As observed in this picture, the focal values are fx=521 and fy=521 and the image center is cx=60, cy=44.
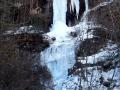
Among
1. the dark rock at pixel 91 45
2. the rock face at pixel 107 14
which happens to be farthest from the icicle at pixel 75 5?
the dark rock at pixel 91 45

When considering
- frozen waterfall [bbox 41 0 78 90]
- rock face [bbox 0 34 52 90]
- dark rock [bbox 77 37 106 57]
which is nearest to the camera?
rock face [bbox 0 34 52 90]

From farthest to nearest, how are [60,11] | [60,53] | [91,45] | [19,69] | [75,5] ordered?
[75,5] < [60,11] < [60,53] < [91,45] < [19,69]

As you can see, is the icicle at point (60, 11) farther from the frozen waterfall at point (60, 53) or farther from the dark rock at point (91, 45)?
the dark rock at point (91, 45)

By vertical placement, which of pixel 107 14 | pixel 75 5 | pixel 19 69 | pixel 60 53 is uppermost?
pixel 75 5

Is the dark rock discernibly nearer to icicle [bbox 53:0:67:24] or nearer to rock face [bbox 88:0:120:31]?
rock face [bbox 88:0:120:31]

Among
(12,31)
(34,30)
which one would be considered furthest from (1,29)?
(34,30)

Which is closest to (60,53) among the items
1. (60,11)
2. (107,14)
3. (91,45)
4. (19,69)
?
(91,45)

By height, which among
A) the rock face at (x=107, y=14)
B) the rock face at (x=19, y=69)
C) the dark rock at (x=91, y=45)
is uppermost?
the rock face at (x=107, y=14)

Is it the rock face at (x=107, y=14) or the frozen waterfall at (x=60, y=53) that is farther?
the rock face at (x=107, y=14)

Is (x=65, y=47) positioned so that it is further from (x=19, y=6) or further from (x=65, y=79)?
(x=19, y=6)

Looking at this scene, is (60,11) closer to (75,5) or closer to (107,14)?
(75,5)

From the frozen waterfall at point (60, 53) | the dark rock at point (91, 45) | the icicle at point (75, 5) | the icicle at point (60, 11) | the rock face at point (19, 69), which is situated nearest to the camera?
the rock face at point (19, 69)

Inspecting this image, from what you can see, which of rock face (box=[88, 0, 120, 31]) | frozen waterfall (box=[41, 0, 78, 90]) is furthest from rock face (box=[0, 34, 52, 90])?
rock face (box=[88, 0, 120, 31])

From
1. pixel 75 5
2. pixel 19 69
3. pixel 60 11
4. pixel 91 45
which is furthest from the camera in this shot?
pixel 75 5
